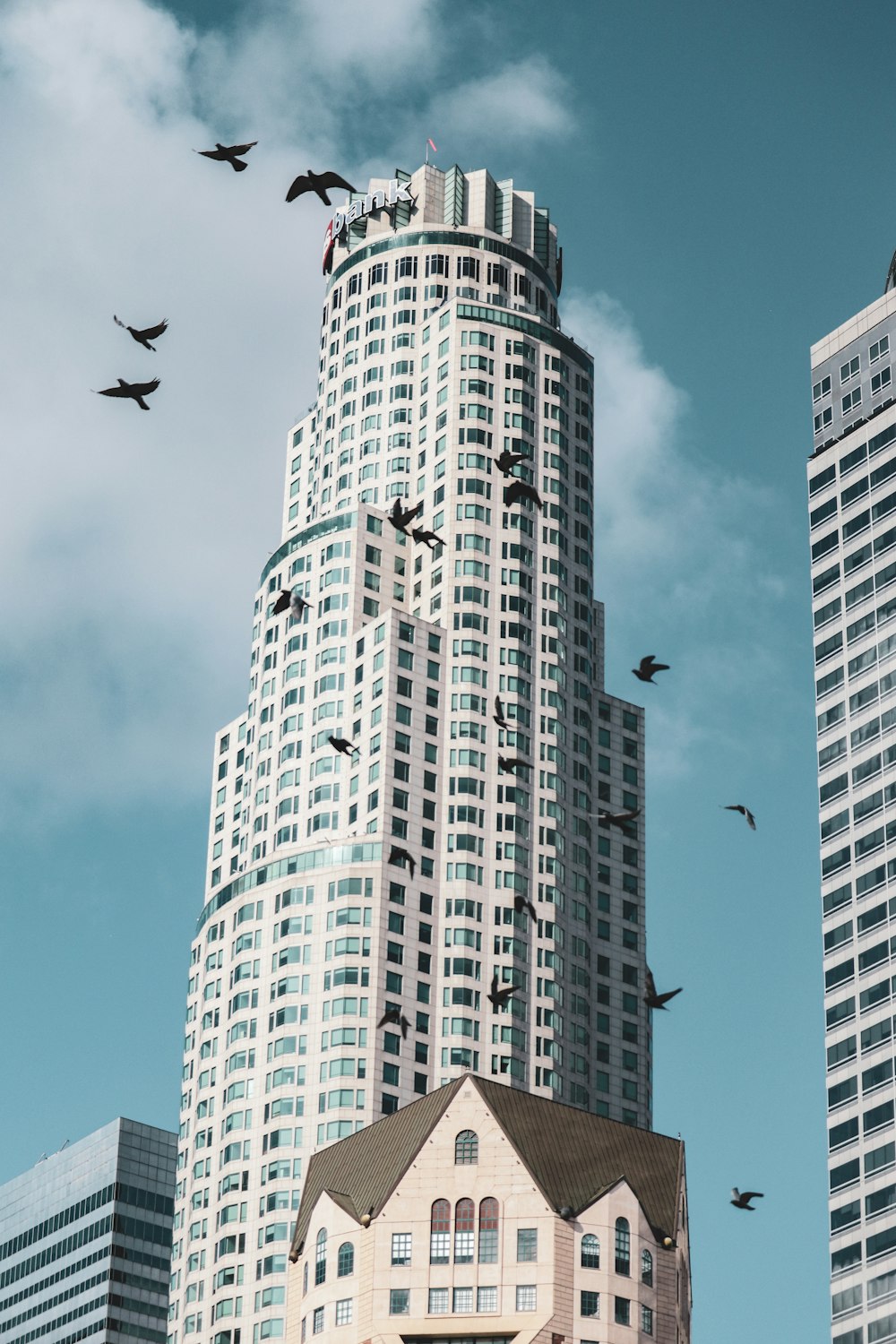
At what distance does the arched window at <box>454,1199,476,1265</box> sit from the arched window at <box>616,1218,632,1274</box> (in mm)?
8372

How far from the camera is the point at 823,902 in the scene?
19725cm

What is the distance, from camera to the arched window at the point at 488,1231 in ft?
493

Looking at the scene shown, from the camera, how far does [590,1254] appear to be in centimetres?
15050

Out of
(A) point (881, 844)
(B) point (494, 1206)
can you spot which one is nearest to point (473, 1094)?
(B) point (494, 1206)

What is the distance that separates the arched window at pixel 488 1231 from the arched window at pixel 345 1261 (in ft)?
25.5

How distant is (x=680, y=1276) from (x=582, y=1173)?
A: 960cm

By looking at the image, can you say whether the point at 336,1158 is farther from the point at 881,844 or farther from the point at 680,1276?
the point at 881,844

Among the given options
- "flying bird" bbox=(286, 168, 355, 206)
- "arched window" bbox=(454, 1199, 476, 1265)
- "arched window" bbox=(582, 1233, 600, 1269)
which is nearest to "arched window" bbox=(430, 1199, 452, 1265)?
"arched window" bbox=(454, 1199, 476, 1265)

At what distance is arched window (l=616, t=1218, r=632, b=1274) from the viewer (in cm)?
15134

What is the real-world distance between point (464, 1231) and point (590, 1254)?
7.30 metres

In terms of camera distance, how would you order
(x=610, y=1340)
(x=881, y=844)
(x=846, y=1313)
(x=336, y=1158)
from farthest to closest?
(x=881, y=844)
(x=846, y=1313)
(x=336, y=1158)
(x=610, y=1340)

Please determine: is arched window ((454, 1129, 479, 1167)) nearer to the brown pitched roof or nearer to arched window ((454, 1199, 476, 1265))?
the brown pitched roof

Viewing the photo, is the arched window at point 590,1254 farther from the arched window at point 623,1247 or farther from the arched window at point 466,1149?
the arched window at point 466,1149

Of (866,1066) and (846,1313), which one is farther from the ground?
(866,1066)
